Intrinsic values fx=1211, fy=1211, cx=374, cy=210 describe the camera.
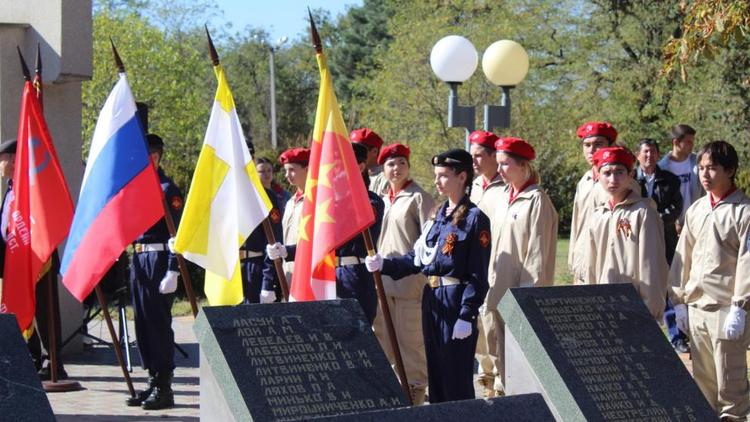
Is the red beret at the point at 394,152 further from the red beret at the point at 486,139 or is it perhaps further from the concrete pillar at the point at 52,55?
the concrete pillar at the point at 52,55

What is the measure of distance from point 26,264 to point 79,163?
2.53 m

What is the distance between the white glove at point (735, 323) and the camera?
24.8 feet

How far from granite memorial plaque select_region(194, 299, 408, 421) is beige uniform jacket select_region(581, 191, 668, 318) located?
253 cm

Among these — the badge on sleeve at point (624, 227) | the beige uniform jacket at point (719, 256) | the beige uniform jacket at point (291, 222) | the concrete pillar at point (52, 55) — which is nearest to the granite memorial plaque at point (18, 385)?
the badge on sleeve at point (624, 227)

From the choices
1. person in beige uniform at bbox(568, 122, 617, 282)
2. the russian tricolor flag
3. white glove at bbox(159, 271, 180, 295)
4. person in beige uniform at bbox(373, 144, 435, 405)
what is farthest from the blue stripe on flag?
person in beige uniform at bbox(568, 122, 617, 282)

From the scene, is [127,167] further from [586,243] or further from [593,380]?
[593,380]

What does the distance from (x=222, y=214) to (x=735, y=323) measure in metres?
3.44

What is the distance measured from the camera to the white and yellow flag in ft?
26.9

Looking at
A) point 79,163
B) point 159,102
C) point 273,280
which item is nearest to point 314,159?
point 273,280

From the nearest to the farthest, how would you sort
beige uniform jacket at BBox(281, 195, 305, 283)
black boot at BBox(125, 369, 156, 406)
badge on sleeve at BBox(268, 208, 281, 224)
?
black boot at BBox(125, 369, 156, 406) → beige uniform jacket at BBox(281, 195, 305, 283) → badge on sleeve at BBox(268, 208, 281, 224)

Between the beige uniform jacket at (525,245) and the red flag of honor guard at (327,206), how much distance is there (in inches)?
48.4

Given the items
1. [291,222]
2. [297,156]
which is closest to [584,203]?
[297,156]

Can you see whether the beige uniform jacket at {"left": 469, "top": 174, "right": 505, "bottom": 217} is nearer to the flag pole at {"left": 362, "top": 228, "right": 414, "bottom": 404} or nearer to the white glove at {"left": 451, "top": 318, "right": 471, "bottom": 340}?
the flag pole at {"left": 362, "top": 228, "right": 414, "bottom": 404}

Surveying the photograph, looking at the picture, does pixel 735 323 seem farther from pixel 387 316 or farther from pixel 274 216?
pixel 274 216
